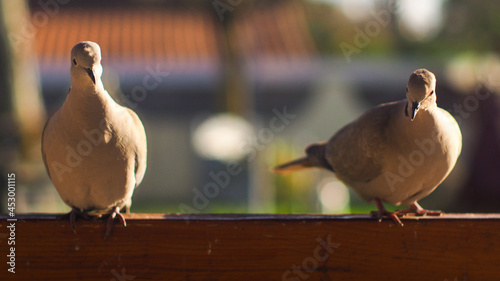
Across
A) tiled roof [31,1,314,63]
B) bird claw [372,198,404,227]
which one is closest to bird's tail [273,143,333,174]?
bird claw [372,198,404,227]

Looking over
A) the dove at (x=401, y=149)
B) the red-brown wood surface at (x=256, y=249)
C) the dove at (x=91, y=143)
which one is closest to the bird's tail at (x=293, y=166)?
the dove at (x=401, y=149)

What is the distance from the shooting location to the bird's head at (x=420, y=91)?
2.47 meters

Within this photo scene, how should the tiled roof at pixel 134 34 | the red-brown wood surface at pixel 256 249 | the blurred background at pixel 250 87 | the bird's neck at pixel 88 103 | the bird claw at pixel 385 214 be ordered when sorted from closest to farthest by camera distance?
the red-brown wood surface at pixel 256 249 → the bird claw at pixel 385 214 → the bird's neck at pixel 88 103 → the blurred background at pixel 250 87 → the tiled roof at pixel 134 34

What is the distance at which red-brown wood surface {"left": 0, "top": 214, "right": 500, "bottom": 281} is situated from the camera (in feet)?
6.69

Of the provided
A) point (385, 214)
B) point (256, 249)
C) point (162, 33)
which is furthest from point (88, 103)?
point (162, 33)

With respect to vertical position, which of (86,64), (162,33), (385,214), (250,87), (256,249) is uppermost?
(162,33)

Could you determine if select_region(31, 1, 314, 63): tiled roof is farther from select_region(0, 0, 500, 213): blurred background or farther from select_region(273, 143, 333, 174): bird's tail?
select_region(273, 143, 333, 174): bird's tail

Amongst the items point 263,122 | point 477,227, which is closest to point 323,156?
point 477,227

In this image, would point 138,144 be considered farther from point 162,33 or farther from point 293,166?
point 162,33

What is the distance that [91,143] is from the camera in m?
2.34

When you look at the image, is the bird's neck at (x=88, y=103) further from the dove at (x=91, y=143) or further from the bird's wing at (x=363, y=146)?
the bird's wing at (x=363, y=146)

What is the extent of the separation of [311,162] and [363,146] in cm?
47

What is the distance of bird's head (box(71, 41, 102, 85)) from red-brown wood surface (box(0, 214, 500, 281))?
628 mm

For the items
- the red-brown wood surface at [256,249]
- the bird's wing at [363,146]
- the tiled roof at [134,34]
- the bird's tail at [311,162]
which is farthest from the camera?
the tiled roof at [134,34]
